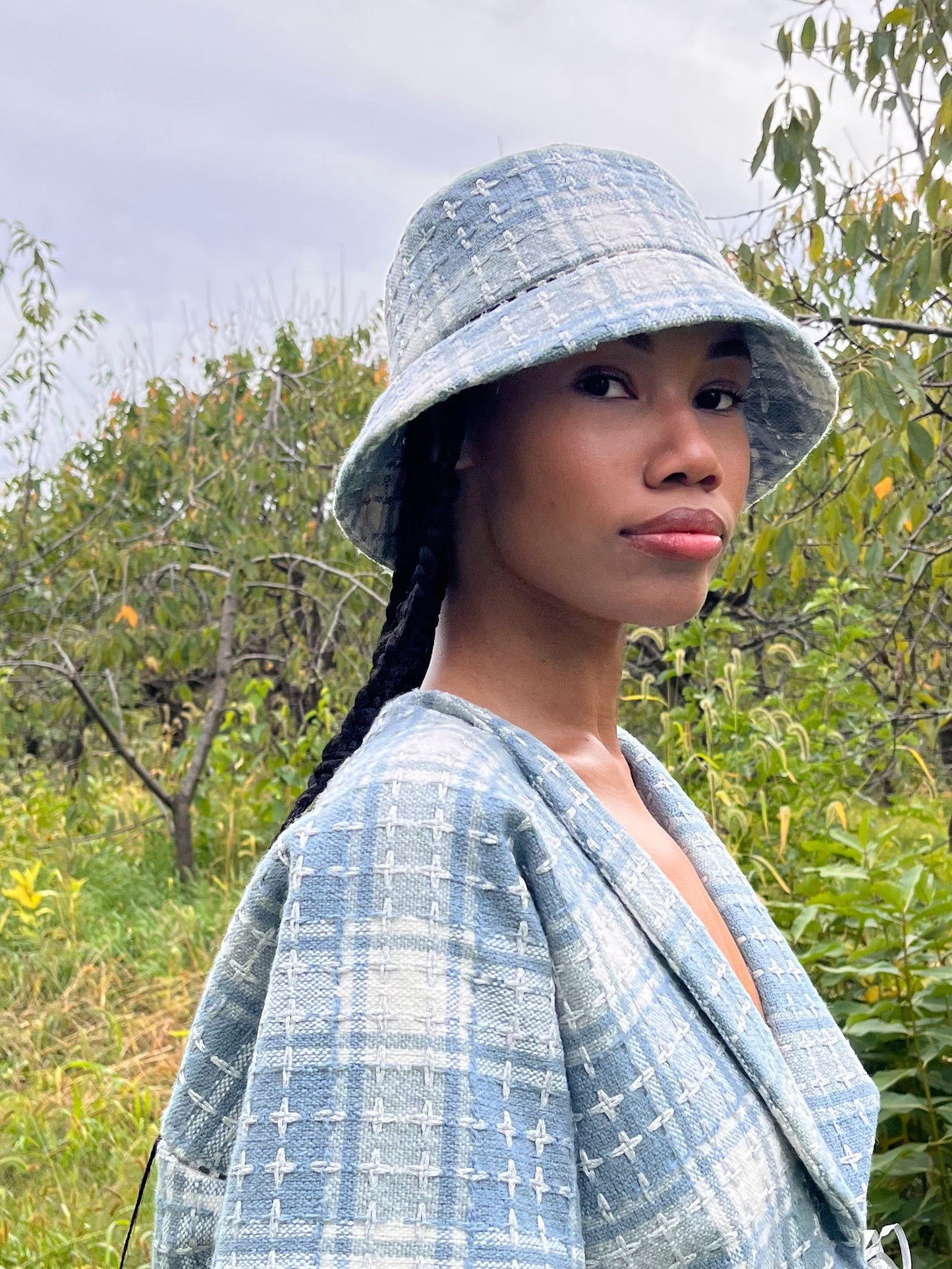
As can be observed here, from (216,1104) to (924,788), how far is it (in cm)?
529

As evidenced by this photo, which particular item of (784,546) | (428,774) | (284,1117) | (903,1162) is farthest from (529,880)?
(784,546)

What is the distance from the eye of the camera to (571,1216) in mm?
773

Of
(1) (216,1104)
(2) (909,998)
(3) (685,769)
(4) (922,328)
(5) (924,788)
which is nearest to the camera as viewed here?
(1) (216,1104)

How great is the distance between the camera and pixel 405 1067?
745mm

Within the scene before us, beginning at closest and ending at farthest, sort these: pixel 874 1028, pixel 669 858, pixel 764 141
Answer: pixel 669 858
pixel 874 1028
pixel 764 141

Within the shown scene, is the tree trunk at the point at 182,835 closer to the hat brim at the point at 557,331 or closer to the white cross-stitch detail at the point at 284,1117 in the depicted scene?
the hat brim at the point at 557,331

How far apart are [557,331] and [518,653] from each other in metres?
0.28

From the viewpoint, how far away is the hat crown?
3.28 feet

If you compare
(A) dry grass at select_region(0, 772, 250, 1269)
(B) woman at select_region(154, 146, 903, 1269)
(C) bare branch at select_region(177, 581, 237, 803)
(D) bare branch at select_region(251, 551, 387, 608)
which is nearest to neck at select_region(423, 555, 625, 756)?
(B) woman at select_region(154, 146, 903, 1269)

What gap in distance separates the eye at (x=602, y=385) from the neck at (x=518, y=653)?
0.17 meters

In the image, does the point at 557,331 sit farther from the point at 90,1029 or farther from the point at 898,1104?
the point at 90,1029

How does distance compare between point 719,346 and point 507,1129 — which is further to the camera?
point 719,346

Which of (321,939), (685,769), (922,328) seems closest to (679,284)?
(321,939)

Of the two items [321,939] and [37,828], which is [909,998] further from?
[37,828]
